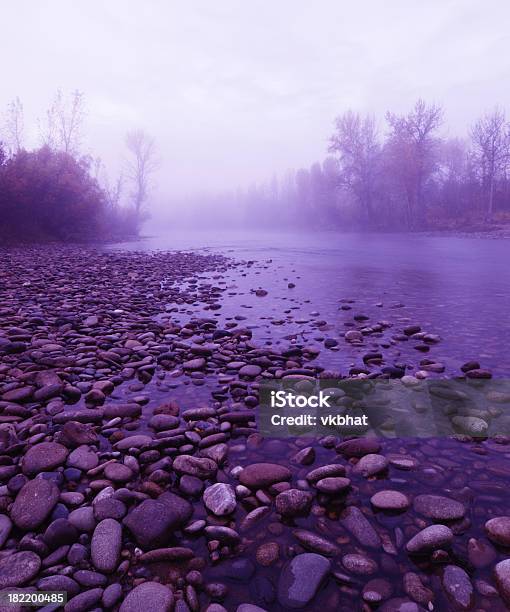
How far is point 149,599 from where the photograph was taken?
1.81 metres

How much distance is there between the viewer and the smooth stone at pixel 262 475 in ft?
8.77

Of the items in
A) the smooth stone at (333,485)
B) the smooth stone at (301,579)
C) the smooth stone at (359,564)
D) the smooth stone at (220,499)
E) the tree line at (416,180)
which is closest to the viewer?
the smooth stone at (301,579)

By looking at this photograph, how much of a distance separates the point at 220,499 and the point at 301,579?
711 mm

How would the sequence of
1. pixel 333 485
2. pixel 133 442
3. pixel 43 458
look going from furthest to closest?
pixel 133 442 → pixel 43 458 → pixel 333 485

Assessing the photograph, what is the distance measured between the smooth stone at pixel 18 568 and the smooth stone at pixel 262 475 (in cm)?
125

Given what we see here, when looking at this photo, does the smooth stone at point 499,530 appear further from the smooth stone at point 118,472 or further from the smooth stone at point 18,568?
the smooth stone at point 18,568

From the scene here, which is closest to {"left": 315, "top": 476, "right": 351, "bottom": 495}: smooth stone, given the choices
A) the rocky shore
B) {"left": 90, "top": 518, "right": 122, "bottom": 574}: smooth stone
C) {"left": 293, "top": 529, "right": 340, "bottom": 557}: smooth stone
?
the rocky shore

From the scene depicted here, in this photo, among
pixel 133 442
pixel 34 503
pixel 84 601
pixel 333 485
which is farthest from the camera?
pixel 133 442

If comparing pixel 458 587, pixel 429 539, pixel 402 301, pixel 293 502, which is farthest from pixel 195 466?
pixel 402 301

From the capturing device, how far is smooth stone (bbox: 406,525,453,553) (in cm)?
209

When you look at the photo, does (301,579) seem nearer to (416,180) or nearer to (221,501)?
(221,501)

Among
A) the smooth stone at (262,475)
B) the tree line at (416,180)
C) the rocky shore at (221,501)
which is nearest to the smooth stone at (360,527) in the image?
the rocky shore at (221,501)

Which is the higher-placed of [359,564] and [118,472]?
[118,472]

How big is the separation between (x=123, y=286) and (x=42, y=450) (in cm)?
805
